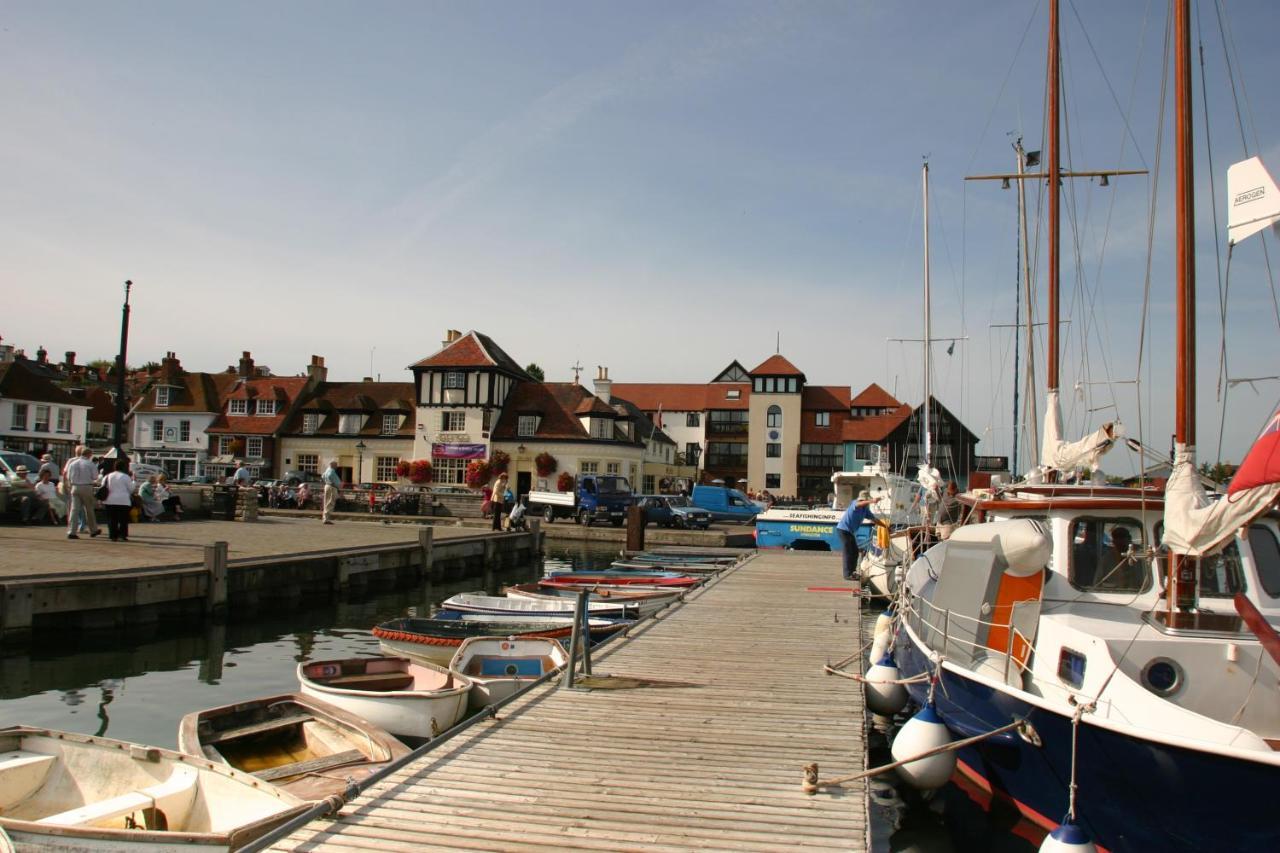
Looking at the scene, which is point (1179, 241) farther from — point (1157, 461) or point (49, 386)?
point (49, 386)

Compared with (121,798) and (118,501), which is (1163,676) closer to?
(121,798)

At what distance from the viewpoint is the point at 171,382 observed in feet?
208

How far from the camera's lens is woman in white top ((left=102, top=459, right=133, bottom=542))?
21.6 metres

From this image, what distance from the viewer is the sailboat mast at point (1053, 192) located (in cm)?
1738

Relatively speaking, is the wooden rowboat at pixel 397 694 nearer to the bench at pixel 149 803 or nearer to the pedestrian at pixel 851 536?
the bench at pixel 149 803

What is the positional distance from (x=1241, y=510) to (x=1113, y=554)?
2788 mm

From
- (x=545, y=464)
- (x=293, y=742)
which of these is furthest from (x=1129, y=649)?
(x=545, y=464)

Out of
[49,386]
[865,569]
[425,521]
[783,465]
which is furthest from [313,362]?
[865,569]

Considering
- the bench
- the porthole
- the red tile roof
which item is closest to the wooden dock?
the bench

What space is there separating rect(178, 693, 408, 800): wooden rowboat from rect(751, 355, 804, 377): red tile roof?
222 feet

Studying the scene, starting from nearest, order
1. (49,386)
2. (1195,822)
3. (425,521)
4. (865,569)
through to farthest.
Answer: (1195,822) → (865,569) → (425,521) → (49,386)

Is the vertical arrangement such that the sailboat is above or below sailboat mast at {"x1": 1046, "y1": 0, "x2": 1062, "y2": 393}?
below

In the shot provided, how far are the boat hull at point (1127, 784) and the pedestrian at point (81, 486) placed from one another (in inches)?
802

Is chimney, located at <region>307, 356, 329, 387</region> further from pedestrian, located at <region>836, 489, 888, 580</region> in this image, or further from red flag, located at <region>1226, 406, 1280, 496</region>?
red flag, located at <region>1226, 406, 1280, 496</region>
